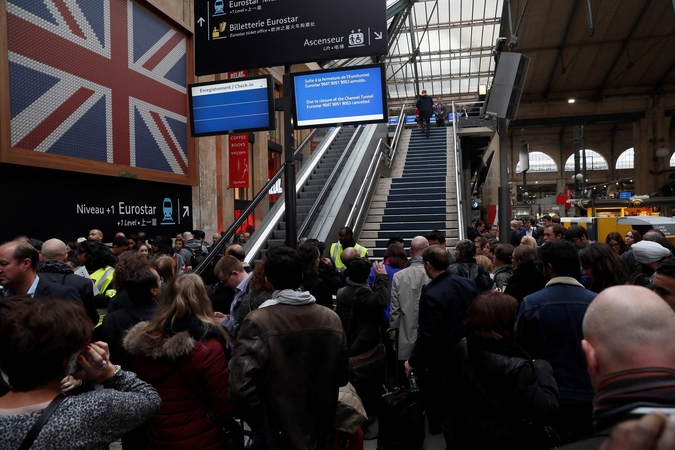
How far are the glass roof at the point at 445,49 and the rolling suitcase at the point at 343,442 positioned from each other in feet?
74.6

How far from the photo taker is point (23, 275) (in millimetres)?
3133

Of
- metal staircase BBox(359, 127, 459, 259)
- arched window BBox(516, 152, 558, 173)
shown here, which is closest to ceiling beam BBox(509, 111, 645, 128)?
arched window BBox(516, 152, 558, 173)

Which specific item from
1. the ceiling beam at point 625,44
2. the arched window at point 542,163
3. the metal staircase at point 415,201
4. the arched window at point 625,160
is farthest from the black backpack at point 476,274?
the arched window at point 625,160

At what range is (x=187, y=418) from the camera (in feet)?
7.34

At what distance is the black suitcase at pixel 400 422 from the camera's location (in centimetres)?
311

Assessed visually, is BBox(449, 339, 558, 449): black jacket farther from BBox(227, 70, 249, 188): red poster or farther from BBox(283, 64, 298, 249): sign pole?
BBox(227, 70, 249, 188): red poster

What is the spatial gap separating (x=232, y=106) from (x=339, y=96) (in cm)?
133

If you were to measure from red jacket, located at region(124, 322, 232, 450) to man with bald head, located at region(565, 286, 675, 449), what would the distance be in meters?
1.68

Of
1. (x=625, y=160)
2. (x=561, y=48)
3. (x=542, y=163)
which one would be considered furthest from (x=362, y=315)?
(x=625, y=160)

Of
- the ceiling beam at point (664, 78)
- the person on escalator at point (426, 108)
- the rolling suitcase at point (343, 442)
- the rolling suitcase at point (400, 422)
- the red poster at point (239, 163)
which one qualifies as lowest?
the rolling suitcase at point (400, 422)

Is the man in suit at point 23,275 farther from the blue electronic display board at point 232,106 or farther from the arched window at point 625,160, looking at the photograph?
the arched window at point 625,160

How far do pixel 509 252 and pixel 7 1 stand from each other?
27.9ft

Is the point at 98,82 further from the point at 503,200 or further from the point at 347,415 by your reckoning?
the point at 347,415

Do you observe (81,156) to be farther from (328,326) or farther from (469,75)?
(469,75)
